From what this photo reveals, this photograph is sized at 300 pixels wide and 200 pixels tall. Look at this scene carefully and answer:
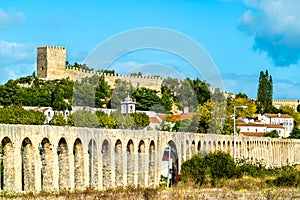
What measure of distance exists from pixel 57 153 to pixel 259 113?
244 feet

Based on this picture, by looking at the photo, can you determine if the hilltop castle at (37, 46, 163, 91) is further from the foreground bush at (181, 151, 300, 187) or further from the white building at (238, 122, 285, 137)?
the foreground bush at (181, 151, 300, 187)

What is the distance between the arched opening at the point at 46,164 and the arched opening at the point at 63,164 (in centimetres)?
104

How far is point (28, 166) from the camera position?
89.0 ft

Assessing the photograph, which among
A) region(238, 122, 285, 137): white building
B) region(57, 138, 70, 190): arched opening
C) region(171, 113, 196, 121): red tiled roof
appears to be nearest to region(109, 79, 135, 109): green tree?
region(171, 113, 196, 121): red tiled roof

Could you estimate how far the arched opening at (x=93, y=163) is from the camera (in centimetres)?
3147

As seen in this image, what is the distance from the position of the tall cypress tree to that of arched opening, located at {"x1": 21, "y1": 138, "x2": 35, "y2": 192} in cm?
6796

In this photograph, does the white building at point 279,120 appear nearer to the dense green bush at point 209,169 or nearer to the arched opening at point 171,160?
the arched opening at point 171,160

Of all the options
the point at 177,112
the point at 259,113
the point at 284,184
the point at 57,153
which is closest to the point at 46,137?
the point at 57,153

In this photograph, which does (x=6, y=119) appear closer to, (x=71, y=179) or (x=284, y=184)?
(x=71, y=179)

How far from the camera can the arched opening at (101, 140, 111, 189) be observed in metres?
33.1

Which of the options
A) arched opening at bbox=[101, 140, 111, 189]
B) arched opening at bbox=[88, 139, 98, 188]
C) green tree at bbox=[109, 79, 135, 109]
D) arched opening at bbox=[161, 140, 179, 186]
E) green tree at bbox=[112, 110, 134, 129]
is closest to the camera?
arched opening at bbox=[88, 139, 98, 188]

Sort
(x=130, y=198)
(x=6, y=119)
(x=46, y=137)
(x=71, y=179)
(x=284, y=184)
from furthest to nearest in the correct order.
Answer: (x=6, y=119)
(x=71, y=179)
(x=46, y=137)
(x=284, y=184)
(x=130, y=198)

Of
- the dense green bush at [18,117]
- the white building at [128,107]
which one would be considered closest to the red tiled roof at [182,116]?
the white building at [128,107]

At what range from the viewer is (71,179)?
29766 millimetres
